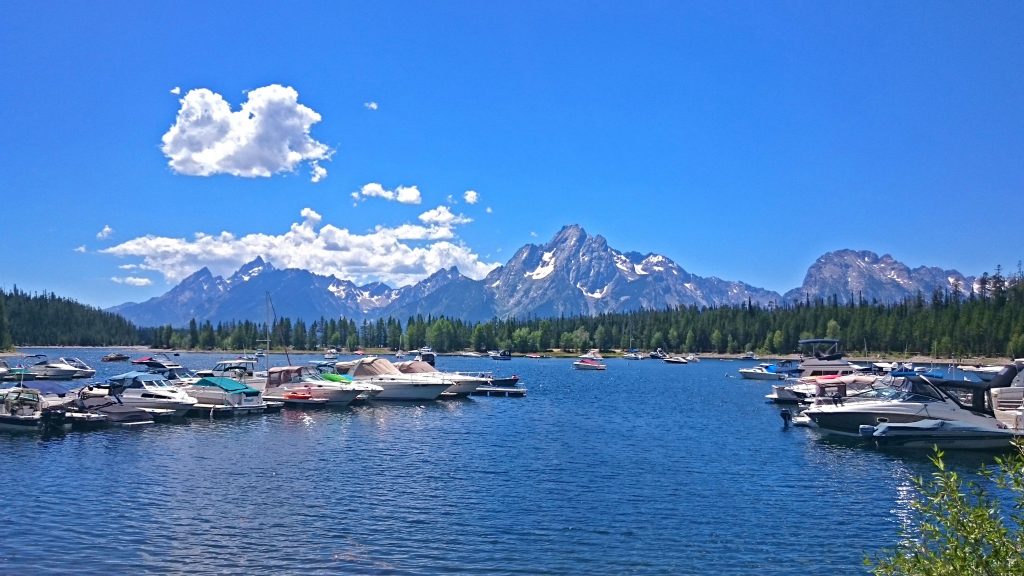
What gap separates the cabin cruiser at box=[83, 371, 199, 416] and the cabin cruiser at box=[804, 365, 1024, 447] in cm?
4708

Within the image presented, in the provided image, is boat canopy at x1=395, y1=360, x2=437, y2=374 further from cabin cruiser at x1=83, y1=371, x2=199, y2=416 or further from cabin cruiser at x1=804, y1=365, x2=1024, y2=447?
cabin cruiser at x1=804, y1=365, x2=1024, y2=447

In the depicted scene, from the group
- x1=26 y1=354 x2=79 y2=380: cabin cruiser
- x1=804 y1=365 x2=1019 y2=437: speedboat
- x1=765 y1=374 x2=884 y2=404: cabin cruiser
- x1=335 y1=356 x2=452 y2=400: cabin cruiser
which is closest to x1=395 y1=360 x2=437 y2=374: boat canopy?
x1=335 y1=356 x2=452 y2=400: cabin cruiser

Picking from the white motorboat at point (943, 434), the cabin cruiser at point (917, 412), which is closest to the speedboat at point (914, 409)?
the cabin cruiser at point (917, 412)

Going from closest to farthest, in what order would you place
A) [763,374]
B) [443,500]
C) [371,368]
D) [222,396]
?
1. [443,500]
2. [222,396]
3. [371,368]
4. [763,374]

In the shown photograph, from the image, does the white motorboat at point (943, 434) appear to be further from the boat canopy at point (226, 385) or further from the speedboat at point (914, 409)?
the boat canopy at point (226, 385)

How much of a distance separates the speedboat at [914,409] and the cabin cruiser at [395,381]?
3859 cm

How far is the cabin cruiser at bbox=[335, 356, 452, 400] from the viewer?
255ft

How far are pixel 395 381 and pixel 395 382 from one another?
0.21 metres

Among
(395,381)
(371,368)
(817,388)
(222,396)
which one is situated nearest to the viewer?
(222,396)

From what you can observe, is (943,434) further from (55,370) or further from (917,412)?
(55,370)

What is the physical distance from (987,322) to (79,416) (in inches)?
7837

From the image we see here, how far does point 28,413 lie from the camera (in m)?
50.8

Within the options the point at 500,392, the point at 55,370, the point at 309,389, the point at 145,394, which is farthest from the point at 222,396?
the point at 55,370

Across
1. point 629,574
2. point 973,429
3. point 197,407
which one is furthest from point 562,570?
point 197,407
